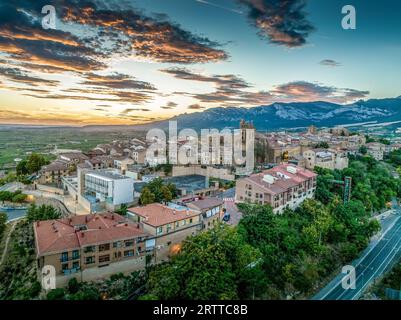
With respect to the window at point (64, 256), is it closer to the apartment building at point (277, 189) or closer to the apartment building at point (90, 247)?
the apartment building at point (90, 247)

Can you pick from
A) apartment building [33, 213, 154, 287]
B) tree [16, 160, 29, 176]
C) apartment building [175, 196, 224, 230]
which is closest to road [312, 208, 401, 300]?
apartment building [175, 196, 224, 230]

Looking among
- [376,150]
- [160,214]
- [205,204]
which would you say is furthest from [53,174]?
[376,150]

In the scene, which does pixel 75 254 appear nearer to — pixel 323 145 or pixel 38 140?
pixel 323 145

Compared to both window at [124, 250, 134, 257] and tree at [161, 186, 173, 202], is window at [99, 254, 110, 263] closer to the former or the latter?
window at [124, 250, 134, 257]

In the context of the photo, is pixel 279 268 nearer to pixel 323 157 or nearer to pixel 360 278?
pixel 360 278

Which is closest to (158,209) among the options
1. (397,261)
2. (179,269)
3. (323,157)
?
(179,269)
